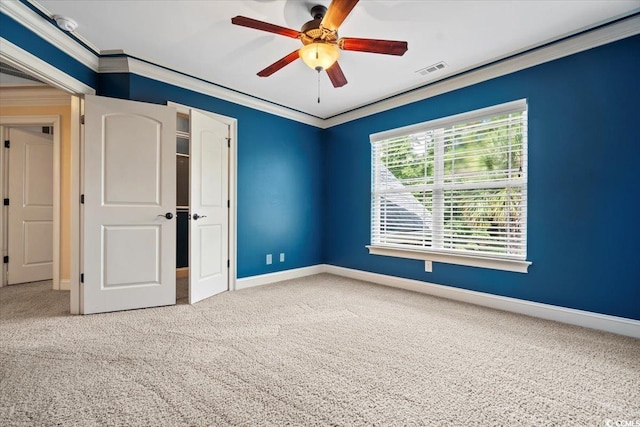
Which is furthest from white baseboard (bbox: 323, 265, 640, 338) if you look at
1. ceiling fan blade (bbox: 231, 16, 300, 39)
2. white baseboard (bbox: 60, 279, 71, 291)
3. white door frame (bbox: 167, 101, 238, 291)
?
white baseboard (bbox: 60, 279, 71, 291)

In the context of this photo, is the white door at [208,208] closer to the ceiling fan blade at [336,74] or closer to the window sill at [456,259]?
the ceiling fan blade at [336,74]

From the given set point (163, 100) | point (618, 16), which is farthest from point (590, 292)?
point (163, 100)

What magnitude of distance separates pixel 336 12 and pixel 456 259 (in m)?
2.73

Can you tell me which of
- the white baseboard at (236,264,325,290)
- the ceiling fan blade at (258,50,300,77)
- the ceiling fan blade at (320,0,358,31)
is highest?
the ceiling fan blade at (320,0,358,31)

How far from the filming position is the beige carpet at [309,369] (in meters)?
1.40

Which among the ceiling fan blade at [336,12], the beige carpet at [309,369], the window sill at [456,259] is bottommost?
the beige carpet at [309,369]

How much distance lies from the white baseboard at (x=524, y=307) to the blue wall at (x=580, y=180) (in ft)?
0.19

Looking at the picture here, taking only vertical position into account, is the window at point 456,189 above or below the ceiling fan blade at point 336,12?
below

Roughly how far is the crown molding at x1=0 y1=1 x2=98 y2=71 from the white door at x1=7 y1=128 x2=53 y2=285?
2158 mm

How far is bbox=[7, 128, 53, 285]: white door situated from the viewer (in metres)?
3.90

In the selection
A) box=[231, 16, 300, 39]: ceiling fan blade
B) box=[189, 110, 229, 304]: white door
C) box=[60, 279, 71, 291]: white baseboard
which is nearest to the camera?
box=[231, 16, 300, 39]: ceiling fan blade

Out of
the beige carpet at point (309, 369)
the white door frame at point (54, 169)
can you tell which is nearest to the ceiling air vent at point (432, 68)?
the beige carpet at point (309, 369)

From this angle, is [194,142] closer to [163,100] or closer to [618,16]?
[163,100]

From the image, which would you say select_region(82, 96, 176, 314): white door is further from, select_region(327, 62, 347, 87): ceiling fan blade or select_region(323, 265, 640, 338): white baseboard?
select_region(323, 265, 640, 338): white baseboard
